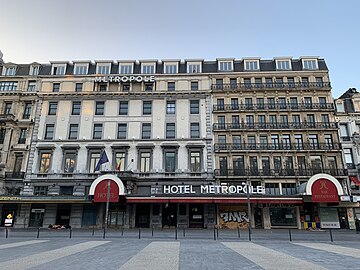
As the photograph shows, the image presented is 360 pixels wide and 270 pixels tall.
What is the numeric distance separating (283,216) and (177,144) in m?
15.8

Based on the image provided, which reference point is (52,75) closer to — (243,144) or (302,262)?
(243,144)

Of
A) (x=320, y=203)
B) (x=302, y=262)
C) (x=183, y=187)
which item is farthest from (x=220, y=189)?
(x=302, y=262)

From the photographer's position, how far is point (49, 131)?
3544 centimetres

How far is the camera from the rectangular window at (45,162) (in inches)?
1320

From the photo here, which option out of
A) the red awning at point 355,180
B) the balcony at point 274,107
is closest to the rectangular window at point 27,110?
the balcony at point 274,107

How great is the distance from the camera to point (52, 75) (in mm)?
37625

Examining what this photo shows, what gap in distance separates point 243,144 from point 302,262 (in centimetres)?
2425

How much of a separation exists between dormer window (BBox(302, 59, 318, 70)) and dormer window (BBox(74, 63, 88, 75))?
32.0 meters

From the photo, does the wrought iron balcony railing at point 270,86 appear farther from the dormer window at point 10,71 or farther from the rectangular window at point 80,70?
the dormer window at point 10,71

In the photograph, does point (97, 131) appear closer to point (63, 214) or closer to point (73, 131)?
point (73, 131)

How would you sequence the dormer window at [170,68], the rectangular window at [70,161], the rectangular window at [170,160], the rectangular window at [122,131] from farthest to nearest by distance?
the dormer window at [170,68] → the rectangular window at [122,131] → the rectangular window at [70,161] → the rectangular window at [170,160]

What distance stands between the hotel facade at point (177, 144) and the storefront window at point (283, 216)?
12 centimetres

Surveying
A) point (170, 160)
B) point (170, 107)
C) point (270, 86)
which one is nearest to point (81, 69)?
point (170, 107)

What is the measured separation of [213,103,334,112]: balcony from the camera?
34.9 m
